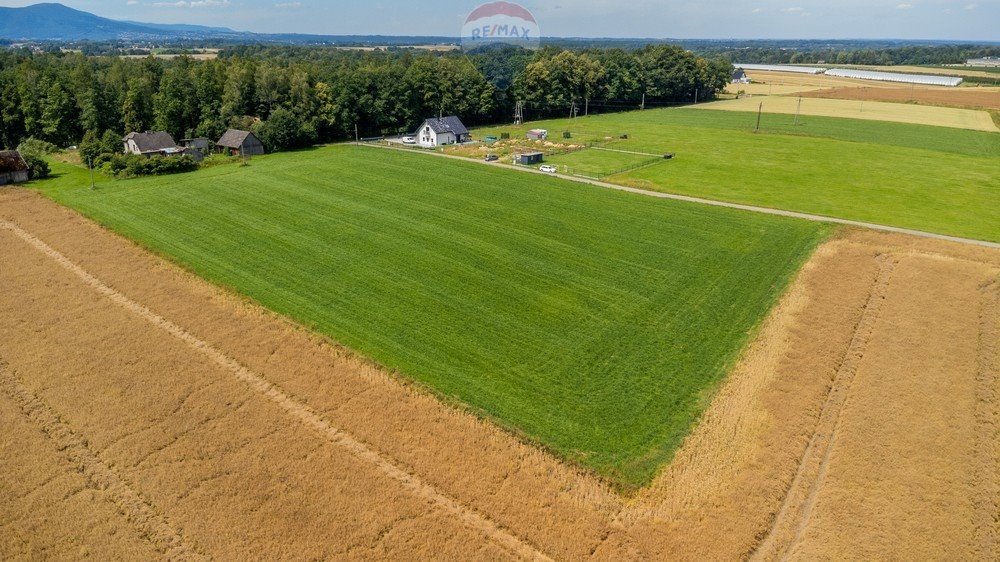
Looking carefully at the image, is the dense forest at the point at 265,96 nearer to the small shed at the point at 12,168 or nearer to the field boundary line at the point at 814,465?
the small shed at the point at 12,168

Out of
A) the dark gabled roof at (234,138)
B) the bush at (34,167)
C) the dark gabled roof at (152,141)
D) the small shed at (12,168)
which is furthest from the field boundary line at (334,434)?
the dark gabled roof at (234,138)

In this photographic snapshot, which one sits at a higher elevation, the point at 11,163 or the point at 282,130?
the point at 282,130

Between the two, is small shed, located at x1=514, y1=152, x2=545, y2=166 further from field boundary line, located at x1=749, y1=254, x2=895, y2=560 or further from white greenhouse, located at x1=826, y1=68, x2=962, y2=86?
white greenhouse, located at x1=826, y1=68, x2=962, y2=86

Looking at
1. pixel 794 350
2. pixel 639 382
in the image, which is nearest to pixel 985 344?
pixel 794 350

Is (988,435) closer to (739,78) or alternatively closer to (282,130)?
(282,130)

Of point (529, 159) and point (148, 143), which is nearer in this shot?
point (529, 159)

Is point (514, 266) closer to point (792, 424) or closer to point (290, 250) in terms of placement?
point (290, 250)

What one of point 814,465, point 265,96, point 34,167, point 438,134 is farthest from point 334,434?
point 265,96
